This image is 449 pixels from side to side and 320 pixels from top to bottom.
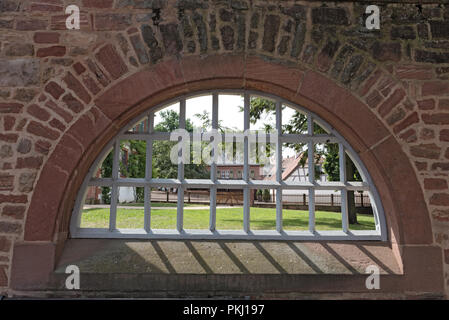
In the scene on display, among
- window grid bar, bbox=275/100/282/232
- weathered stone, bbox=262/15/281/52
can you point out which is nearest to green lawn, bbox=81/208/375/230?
window grid bar, bbox=275/100/282/232

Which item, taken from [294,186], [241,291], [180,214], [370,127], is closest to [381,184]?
[370,127]

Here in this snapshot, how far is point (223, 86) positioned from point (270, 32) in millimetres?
628

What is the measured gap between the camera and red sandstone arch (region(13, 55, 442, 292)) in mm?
2379

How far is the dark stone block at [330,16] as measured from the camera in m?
2.63

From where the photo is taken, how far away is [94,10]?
2.62 meters

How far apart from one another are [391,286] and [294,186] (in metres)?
1.10


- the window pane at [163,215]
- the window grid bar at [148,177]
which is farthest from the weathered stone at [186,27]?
the window pane at [163,215]

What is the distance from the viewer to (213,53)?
2.57m

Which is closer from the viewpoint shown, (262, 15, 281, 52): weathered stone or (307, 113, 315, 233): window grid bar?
(262, 15, 281, 52): weathered stone

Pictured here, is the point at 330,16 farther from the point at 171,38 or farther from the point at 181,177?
the point at 181,177

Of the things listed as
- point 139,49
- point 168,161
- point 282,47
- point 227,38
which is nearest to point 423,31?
point 282,47

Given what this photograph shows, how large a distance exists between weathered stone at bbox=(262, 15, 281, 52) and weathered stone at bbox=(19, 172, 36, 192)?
7.42 ft

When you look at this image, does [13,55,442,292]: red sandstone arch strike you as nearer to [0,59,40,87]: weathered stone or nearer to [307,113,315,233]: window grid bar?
[307,113,315,233]: window grid bar

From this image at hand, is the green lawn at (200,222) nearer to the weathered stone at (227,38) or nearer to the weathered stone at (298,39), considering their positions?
the weathered stone at (227,38)
